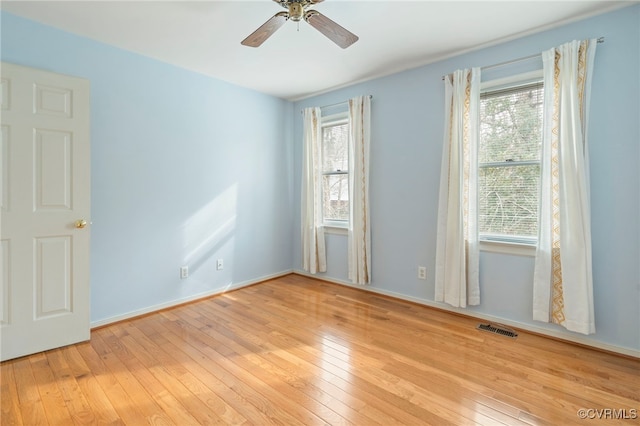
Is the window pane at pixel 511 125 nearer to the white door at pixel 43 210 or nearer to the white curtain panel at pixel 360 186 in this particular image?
the white curtain panel at pixel 360 186

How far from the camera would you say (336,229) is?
13.3 ft

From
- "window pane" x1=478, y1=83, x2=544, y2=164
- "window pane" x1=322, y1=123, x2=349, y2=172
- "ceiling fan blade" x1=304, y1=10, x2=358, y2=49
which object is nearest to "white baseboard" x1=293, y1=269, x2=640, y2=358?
"window pane" x1=478, y1=83, x2=544, y2=164

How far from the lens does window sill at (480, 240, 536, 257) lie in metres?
2.62

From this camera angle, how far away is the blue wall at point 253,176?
7.41 feet

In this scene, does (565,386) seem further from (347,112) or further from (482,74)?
(347,112)

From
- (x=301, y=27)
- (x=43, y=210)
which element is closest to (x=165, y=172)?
(x=43, y=210)

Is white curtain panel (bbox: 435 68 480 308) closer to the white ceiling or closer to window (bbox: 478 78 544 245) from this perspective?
window (bbox: 478 78 544 245)

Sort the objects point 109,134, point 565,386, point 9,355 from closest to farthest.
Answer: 1. point 565,386
2. point 9,355
3. point 109,134

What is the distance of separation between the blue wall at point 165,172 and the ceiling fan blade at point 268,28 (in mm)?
1439

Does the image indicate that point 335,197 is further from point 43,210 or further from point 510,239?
point 43,210

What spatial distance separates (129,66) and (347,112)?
2.36 m

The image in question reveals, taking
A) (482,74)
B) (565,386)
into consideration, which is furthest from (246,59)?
(565,386)

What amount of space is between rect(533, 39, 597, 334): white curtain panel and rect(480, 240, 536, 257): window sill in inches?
4.7

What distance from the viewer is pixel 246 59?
121 inches
